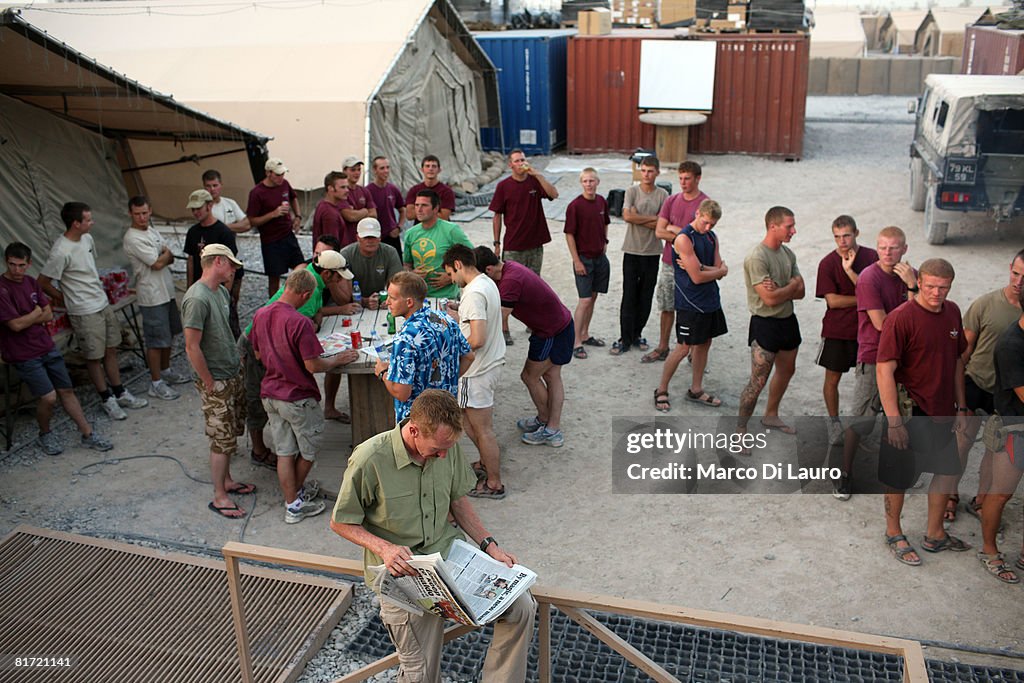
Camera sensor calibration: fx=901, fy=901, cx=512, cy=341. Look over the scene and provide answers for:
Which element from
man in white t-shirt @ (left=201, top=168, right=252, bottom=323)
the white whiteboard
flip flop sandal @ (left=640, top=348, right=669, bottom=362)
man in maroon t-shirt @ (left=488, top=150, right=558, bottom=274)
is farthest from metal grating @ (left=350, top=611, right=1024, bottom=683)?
the white whiteboard

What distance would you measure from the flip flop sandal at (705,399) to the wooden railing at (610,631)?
12.5ft

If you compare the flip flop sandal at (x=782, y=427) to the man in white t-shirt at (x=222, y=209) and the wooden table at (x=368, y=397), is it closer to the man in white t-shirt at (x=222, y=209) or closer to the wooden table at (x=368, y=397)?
the wooden table at (x=368, y=397)

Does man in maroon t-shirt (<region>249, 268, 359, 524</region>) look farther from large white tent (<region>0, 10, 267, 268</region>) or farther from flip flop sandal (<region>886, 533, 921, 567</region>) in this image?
flip flop sandal (<region>886, 533, 921, 567</region>)

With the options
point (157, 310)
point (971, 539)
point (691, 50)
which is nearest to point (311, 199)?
point (157, 310)

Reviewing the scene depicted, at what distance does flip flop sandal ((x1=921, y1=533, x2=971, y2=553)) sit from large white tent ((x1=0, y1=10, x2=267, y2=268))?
287 inches

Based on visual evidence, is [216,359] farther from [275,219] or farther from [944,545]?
[944,545]

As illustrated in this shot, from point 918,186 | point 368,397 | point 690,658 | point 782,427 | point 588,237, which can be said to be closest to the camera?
point 690,658

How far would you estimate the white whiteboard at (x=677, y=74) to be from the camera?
18.4 metres

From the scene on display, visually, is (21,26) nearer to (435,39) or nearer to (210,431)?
(210,431)

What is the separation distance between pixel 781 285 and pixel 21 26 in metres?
5.97

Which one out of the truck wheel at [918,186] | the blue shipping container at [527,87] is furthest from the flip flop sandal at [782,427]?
the blue shipping container at [527,87]

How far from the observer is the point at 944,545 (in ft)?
17.8

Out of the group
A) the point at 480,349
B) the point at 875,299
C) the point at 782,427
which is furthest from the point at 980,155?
the point at 480,349

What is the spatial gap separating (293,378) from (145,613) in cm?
162
